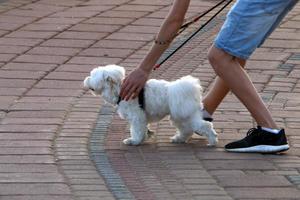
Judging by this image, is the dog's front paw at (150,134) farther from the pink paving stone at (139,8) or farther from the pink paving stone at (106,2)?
the pink paving stone at (106,2)

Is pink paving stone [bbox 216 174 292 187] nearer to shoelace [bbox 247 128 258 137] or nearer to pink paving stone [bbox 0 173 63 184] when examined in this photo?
shoelace [bbox 247 128 258 137]

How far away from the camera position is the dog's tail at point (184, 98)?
21.4ft

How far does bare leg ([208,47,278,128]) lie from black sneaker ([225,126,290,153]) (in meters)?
0.09

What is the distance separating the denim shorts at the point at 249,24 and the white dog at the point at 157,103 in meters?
0.39

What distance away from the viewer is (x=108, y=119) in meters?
7.31

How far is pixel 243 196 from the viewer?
5.58 metres

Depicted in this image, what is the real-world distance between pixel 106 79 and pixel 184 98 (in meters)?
0.54

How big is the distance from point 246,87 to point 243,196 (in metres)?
1.13

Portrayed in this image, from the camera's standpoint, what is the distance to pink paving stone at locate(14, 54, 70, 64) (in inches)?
353

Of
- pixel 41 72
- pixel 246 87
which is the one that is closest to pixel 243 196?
pixel 246 87

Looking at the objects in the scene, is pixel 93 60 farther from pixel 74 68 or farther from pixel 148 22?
pixel 148 22

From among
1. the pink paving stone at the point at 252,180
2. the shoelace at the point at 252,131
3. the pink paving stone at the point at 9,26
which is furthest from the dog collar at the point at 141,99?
the pink paving stone at the point at 9,26

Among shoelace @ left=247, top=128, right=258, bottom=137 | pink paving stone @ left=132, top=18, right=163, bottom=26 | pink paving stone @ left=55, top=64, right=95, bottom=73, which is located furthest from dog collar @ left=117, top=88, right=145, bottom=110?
pink paving stone @ left=132, top=18, right=163, bottom=26

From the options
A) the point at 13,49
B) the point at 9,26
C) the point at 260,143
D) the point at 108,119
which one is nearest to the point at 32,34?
the point at 9,26
